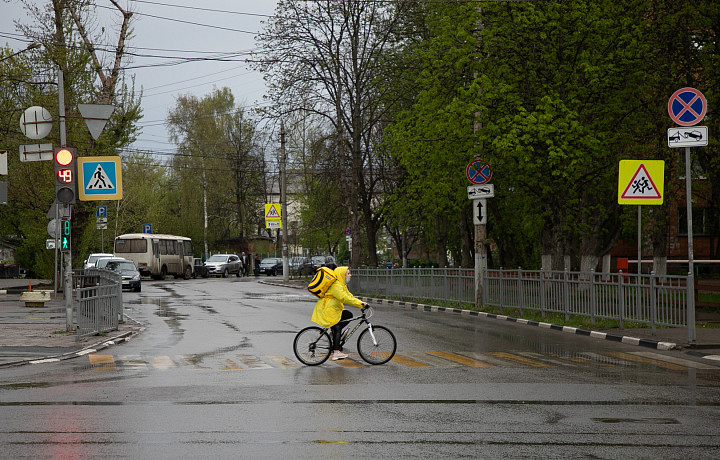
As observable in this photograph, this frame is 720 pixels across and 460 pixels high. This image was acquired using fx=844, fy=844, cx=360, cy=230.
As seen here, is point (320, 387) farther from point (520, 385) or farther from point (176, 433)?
point (176, 433)

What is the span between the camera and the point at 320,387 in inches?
429

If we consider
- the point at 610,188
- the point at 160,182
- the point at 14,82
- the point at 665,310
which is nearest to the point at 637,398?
the point at 665,310

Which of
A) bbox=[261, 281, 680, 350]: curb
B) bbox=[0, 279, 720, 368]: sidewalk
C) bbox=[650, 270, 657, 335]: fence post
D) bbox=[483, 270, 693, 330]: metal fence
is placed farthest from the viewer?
bbox=[650, 270, 657, 335]: fence post

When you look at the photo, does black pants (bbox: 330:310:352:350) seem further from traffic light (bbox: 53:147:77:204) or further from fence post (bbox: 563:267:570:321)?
fence post (bbox: 563:267:570:321)

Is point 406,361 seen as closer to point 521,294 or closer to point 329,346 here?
point 329,346

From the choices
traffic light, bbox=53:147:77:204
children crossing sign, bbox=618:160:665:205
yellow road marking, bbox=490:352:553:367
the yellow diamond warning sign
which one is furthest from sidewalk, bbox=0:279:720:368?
the yellow diamond warning sign

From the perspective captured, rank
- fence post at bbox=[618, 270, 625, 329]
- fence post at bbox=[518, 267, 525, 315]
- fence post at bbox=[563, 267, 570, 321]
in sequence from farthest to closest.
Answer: fence post at bbox=[518, 267, 525, 315] → fence post at bbox=[563, 267, 570, 321] → fence post at bbox=[618, 270, 625, 329]

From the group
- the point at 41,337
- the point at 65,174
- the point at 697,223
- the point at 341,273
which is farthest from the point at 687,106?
the point at 697,223

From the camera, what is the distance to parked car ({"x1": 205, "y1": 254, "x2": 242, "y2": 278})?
222 ft

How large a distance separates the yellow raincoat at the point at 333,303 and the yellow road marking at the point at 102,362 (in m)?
3.26

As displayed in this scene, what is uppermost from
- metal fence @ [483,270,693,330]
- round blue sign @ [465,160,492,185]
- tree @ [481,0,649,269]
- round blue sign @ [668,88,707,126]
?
tree @ [481,0,649,269]

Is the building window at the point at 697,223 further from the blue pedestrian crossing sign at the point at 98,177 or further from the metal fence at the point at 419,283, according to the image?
the blue pedestrian crossing sign at the point at 98,177

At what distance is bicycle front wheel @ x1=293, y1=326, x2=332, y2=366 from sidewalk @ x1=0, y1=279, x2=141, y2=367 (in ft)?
14.0

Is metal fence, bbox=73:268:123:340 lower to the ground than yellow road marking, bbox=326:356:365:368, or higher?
higher
